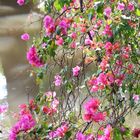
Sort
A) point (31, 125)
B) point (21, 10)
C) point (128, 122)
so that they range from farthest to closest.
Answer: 1. point (21, 10)
2. point (128, 122)
3. point (31, 125)

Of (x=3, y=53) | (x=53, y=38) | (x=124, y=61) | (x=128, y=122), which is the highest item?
(x=53, y=38)

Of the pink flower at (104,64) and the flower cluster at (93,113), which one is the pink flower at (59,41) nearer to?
the pink flower at (104,64)

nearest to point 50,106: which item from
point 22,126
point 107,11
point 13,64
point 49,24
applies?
point 22,126

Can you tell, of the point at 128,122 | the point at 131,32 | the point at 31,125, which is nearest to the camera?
the point at 131,32

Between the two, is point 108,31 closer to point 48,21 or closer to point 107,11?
point 107,11

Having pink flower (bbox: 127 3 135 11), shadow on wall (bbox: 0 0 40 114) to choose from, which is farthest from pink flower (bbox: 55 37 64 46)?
shadow on wall (bbox: 0 0 40 114)

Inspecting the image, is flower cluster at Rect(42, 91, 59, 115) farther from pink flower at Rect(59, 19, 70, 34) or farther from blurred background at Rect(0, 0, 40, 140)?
blurred background at Rect(0, 0, 40, 140)

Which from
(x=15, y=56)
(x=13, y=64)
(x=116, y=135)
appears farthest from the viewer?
(x=15, y=56)

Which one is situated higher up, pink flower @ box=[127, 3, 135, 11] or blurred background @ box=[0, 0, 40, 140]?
pink flower @ box=[127, 3, 135, 11]

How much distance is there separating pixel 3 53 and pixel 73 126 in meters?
4.54

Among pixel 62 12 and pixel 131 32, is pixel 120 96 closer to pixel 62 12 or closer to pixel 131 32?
pixel 131 32

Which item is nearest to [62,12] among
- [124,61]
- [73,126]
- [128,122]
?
[124,61]

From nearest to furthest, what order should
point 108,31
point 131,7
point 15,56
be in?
point 108,31 → point 131,7 → point 15,56

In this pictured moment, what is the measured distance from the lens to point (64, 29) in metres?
2.03
